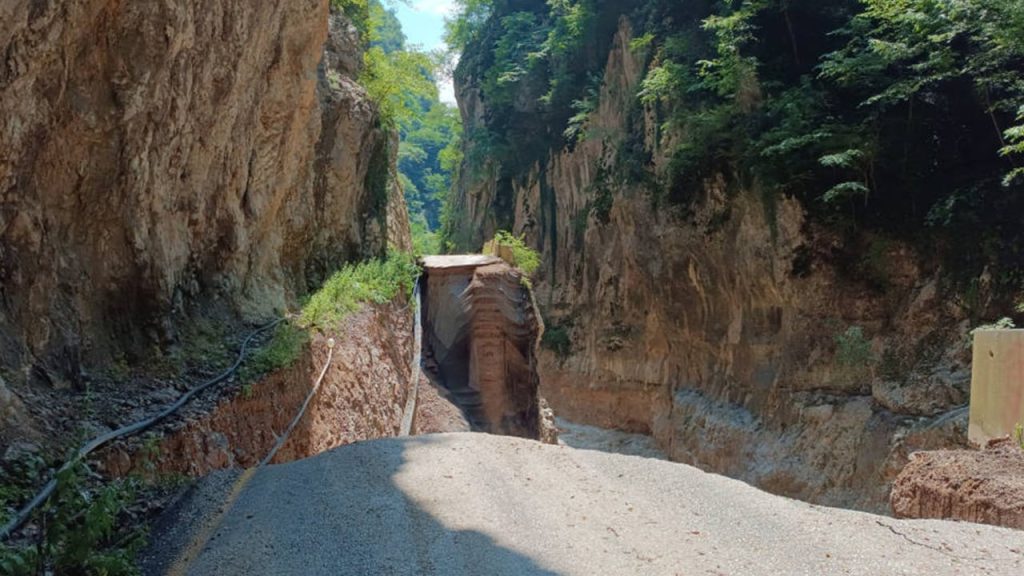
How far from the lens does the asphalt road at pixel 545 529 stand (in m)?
3.66

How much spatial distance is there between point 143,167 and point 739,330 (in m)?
17.7

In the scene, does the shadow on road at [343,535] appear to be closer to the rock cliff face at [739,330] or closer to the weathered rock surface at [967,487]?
the weathered rock surface at [967,487]

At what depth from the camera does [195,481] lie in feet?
16.0

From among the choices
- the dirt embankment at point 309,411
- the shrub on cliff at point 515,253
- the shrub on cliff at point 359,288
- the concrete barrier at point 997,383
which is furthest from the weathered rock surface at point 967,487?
the shrub on cliff at point 515,253

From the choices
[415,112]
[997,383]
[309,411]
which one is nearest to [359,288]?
[309,411]

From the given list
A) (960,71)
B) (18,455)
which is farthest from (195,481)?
(960,71)

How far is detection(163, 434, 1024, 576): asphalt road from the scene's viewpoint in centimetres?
366

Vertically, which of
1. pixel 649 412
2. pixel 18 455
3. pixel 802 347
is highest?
pixel 18 455

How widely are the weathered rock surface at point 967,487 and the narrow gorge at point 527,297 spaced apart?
0.10 feet

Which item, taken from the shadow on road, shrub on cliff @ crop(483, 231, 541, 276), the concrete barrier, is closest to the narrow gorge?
the shadow on road

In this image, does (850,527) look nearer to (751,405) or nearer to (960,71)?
(960,71)

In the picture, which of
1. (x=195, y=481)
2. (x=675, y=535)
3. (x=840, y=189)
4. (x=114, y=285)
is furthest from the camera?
(x=840, y=189)

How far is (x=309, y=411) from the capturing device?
8.92 m

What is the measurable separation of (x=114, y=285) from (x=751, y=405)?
57.5ft
